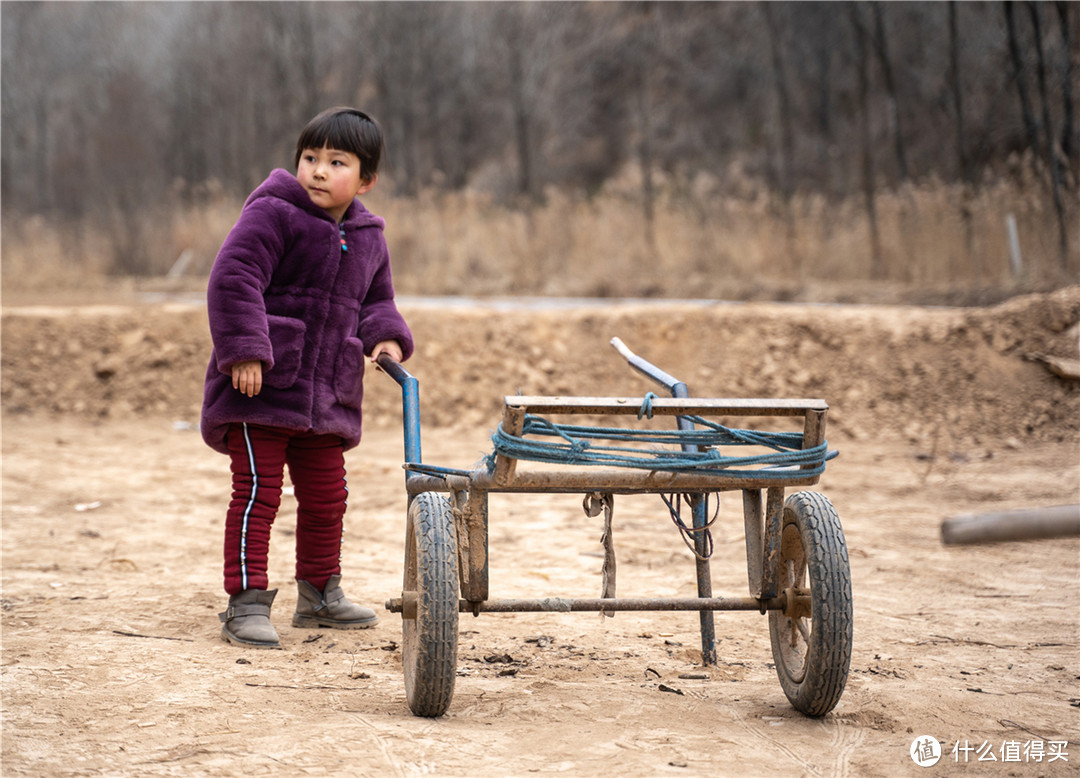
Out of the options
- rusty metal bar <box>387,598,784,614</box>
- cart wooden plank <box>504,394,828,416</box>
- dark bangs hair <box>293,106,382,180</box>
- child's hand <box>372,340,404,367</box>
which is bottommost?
rusty metal bar <box>387,598,784,614</box>

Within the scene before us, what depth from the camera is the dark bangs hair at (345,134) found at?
3002 mm

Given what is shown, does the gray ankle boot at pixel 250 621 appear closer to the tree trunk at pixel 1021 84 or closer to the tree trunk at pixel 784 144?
the tree trunk at pixel 1021 84

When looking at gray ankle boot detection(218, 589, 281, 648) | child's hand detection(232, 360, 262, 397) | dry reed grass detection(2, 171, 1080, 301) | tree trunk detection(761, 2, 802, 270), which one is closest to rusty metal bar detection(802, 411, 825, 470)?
child's hand detection(232, 360, 262, 397)

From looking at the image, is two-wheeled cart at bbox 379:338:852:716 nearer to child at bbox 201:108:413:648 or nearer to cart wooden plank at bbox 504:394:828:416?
cart wooden plank at bbox 504:394:828:416

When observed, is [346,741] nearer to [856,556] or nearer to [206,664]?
[206,664]

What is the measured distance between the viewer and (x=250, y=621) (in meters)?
2.95

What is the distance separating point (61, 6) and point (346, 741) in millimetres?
27642

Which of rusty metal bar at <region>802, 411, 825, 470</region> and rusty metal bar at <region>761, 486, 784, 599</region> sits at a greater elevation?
rusty metal bar at <region>802, 411, 825, 470</region>

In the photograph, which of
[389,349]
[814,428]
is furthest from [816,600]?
[389,349]

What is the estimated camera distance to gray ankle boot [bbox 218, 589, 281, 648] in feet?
9.54

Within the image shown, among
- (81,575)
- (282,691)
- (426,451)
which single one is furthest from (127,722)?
(426,451)

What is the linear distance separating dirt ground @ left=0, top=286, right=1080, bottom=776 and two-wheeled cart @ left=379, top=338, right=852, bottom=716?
0.16 metres

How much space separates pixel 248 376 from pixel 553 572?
5.43 feet

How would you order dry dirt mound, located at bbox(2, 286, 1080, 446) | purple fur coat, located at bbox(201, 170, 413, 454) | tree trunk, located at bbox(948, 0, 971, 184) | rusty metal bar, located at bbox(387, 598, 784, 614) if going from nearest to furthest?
rusty metal bar, located at bbox(387, 598, 784, 614), purple fur coat, located at bbox(201, 170, 413, 454), dry dirt mound, located at bbox(2, 286, 1080, 446), tree trunk, located at bbox(948, 0, 971, 184)
